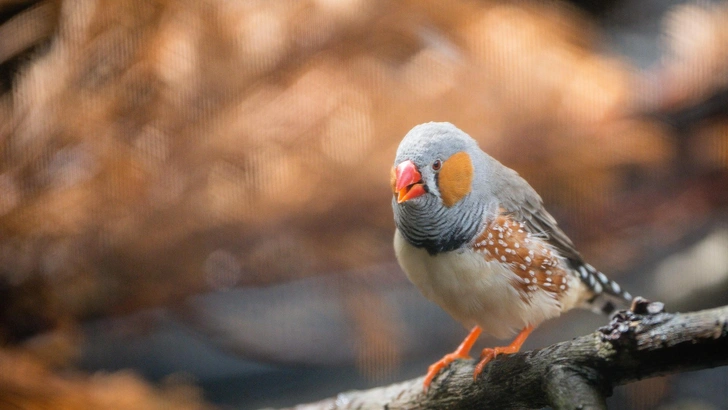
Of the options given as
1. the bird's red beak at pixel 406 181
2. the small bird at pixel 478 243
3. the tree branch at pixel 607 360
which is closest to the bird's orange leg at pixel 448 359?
the small bird at pixel 478 243

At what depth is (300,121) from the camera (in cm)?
135

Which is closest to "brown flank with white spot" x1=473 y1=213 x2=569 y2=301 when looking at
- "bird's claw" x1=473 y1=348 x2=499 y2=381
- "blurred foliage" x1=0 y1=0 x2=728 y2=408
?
"bird's claw" x1=473 y1=348 x2=499 y2=381

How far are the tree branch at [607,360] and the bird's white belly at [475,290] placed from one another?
9 cm

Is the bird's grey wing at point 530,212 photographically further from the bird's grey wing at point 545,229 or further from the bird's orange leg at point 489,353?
the bird's orange leg at point 489,353

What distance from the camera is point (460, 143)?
896mm

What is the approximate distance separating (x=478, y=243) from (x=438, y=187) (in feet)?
0.43

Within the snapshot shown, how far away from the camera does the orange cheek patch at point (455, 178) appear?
871 millimetres

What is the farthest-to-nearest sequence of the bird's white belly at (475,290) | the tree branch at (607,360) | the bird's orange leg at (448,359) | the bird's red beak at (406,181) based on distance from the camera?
1. the bird's orange leg at (448,359)
2. the bird's white belly at (475,290)
3. the bird's red beak at (406,181)
4. the tree branch at (607,360)

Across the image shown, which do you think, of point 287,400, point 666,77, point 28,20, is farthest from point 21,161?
point 666,77

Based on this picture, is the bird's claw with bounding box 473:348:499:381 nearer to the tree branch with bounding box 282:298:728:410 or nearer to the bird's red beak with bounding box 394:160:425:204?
the tree branch with bounding box 282:298:728:410

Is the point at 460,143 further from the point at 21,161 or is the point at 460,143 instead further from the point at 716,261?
the point at 21,161

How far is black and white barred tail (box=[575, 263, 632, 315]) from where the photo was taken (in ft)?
3.45

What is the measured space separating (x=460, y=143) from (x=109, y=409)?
1.02 meters

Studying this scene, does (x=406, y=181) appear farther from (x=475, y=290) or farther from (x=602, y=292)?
(x=602, y=292)
